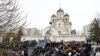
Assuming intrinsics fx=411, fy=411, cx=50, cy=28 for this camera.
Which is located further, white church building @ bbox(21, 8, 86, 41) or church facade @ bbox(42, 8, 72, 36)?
church facade @ bbox(42, 8, 72, 36)

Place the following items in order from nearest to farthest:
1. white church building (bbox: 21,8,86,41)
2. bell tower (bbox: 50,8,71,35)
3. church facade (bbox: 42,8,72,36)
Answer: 1. white church building (bbox: 21,8,86,41)
2. church facade (bbox: 42,8,72,36)
3. bell tower (bbox: 50,8,71,35)

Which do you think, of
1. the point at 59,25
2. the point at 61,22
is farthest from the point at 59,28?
the point at 61,22

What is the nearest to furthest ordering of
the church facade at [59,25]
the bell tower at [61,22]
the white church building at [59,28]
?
the white church building at [59,28]
the church facade at [59,25]
the bell tower at [61,22]

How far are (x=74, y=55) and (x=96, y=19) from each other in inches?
2655

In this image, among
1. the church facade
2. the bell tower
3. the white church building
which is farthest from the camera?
the bell tower

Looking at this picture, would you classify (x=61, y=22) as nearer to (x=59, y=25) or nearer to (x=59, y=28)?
(x=59, y=25)

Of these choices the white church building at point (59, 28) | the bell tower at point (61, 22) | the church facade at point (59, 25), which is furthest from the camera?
the bell tower at point (61, 22)

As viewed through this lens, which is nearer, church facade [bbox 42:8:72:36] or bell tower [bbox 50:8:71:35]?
church facade [bbox 42:8:72:36]

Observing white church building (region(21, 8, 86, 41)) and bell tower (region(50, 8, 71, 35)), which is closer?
white church building (region(21, 8, 86, 41))

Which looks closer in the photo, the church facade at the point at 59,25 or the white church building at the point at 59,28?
the white church building at the point at 59,28

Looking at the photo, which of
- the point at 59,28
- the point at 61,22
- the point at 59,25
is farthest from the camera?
the point at 59,28

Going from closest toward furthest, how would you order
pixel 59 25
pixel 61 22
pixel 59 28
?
1. pixel 61 22
2. pixel 59 25
3. pixel 59 28

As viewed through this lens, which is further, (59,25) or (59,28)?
(59,28)

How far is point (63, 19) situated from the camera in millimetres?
118312
